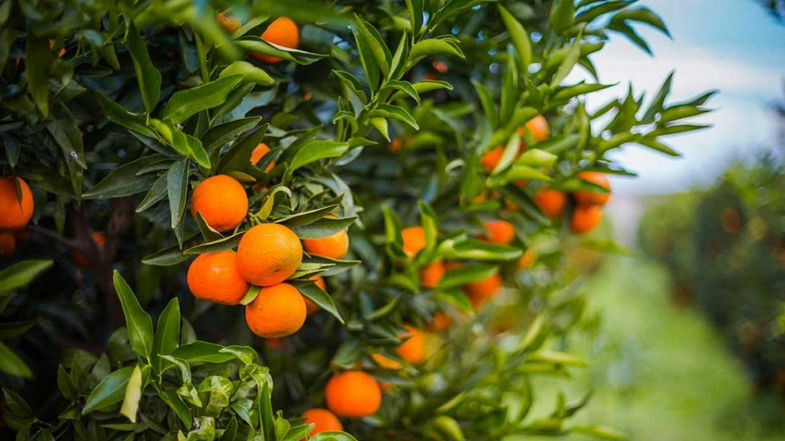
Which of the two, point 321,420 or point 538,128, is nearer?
point 321,420

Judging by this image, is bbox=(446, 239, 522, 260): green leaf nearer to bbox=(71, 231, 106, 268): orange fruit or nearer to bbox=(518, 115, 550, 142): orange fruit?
bbox=(518, 115, 550, 142): orange fruit

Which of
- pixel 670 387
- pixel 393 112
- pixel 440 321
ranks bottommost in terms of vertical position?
pixel 670 387

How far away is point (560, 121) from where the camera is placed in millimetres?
872

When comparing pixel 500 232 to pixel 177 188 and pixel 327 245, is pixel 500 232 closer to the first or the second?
pixel 327 245

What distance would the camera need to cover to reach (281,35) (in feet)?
2.12

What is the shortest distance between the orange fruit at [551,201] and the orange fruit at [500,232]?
0.06 metres

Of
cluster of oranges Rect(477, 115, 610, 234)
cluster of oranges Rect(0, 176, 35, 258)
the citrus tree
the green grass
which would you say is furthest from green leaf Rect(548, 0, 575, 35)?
the green grass

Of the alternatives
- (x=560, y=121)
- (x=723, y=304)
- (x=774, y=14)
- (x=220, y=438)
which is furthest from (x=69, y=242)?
(x=723, y=304)

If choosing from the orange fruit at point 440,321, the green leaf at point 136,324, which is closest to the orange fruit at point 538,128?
the orange fruit at point 440,321

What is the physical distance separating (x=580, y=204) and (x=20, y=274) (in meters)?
0.76

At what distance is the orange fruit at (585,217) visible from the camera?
3.16 feet

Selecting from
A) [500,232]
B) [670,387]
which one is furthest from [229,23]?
[670,387]

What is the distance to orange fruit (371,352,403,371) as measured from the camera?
30.7 inches

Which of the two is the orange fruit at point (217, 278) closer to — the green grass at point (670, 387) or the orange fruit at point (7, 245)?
the orange fruit at point (7, 245)
